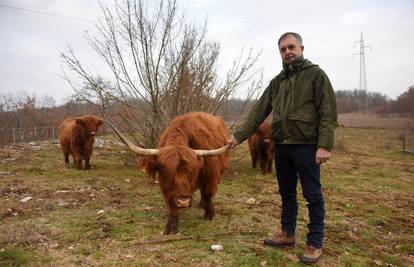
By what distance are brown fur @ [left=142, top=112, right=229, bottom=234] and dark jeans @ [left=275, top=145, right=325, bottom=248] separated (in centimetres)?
100

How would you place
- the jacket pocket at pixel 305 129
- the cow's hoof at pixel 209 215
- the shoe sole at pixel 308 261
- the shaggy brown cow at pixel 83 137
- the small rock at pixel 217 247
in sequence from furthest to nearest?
the shaggy brown cow at pixel 83 137 < the cow's hoof at pixel 209 215 < the small rock at pixel 217 247 < the shoe sole at pixel 308 261 < the jacket pocket at pixel 305 129

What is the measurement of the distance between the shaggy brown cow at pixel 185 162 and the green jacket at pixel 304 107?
2.93 ft

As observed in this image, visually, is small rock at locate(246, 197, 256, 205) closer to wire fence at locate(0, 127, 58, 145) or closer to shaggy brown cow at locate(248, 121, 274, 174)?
shaggy brown cow at locate(248, 121, 274, 174)

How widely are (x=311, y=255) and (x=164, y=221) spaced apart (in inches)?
87.1

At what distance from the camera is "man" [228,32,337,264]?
3695 millimetres

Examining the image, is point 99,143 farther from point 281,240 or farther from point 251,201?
point 281,240

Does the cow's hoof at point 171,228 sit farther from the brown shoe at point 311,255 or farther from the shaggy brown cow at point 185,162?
the brown shoe at point 311,255

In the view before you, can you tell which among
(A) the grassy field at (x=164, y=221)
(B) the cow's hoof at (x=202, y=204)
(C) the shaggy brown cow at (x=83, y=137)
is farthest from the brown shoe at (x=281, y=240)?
(C) the shaggy brown cow at (x=83, y=137)

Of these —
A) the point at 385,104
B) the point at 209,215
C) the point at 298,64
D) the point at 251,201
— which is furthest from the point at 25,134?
the point at 385,104

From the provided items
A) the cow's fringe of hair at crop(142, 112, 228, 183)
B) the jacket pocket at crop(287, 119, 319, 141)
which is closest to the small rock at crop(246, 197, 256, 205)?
the cow's fringe of hair at crop(142, 112, 228, 183)

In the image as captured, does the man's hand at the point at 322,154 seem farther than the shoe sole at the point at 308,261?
No

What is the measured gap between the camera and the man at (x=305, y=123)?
370cm

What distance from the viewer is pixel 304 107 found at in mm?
3826

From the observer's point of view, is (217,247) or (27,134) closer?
(217,247)
